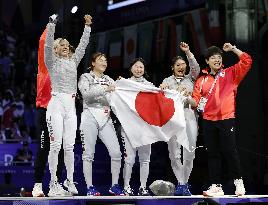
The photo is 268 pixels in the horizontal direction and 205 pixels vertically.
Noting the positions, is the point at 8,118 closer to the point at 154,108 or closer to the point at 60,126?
the point at 154,108

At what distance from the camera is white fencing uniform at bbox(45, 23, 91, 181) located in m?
5.66

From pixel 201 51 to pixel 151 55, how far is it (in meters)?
1.32

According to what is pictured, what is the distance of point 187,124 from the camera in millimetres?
6184

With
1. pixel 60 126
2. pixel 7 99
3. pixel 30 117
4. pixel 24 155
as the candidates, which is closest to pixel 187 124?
pixel 60 126

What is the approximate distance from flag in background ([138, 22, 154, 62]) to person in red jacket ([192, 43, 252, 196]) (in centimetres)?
511

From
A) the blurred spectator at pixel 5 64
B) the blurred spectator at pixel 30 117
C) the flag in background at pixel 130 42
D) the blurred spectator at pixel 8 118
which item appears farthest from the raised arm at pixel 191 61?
the blurred spectator at pixel 5 64

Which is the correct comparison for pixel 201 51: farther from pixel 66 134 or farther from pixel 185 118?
pixel 66 134

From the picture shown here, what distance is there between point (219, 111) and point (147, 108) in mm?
924

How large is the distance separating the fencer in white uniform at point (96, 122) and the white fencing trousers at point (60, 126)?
6.9 inches

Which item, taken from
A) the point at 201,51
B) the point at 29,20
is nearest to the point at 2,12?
the point at 29,20

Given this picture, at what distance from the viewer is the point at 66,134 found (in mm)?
5770

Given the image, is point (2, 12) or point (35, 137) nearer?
point (35, 137)

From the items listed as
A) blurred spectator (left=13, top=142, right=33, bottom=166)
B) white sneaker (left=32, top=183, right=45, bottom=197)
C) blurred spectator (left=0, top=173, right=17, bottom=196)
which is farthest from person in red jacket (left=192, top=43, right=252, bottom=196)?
blurred spectator (left=13, top=142, right=33, bottom=166)

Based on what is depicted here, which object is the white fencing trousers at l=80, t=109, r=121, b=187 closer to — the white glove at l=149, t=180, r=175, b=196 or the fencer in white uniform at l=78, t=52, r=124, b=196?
the fencer in white uniform at l=78, t=52, r=124, b=196
